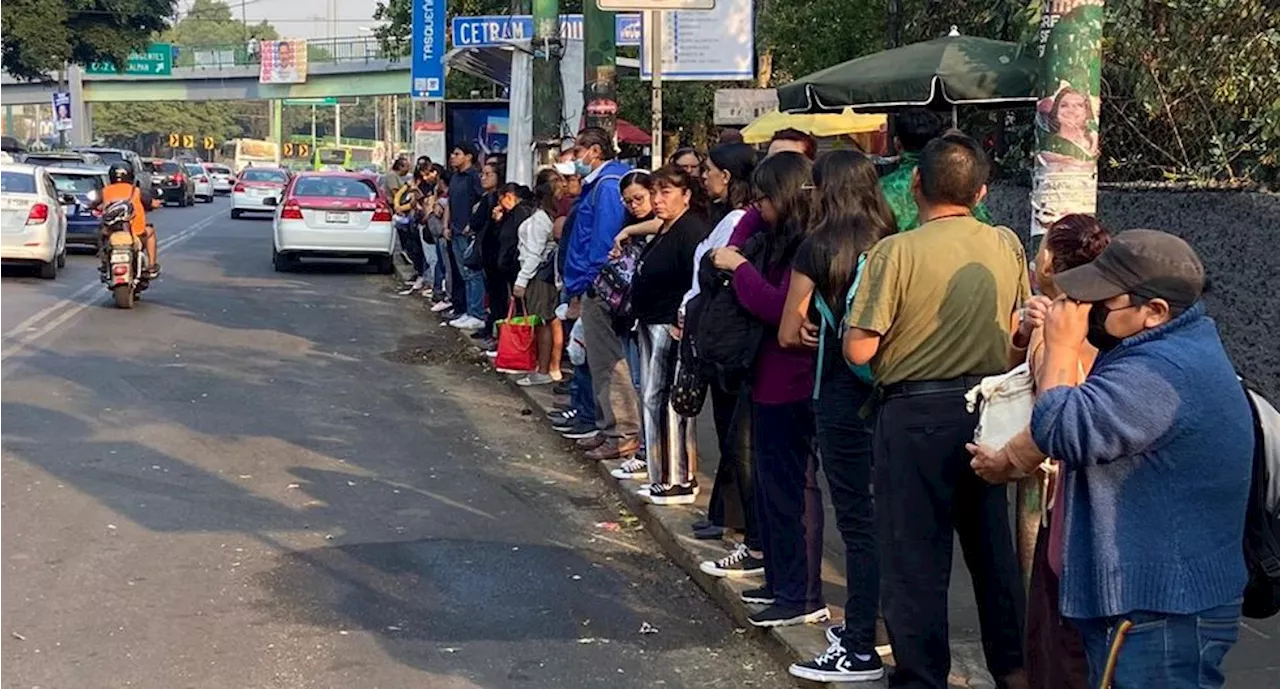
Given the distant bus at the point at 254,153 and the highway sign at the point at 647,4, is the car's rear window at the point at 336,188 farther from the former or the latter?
the distant bus at the point at 254,153

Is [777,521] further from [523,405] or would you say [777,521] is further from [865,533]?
[523,405]

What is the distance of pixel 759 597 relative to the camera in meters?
6.23

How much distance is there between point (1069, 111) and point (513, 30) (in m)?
11.7

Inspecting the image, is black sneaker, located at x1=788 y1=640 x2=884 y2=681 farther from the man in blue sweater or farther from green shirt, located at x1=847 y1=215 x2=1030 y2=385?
the man in blue sweater

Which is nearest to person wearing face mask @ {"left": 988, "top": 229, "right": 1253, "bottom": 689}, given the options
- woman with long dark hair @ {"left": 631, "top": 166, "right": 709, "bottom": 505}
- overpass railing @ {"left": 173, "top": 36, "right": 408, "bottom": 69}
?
woman with long dark hair @ {"left": 631, "top": 166, "right": 709, "bottom": 505}

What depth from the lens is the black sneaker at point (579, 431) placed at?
1009 cm

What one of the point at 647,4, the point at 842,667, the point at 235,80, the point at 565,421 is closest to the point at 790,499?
the point at 842,667

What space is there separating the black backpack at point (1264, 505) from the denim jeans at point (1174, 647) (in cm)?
13

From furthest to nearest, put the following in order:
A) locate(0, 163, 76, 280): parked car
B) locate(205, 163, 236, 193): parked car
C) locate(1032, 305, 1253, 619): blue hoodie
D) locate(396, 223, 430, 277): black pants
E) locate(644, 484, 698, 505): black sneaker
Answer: locate(205, 163, 236, 193): parked car < locate(396, 223, 430, 277): black pants < locate(0, 163, 76, 280): parked car < locate(644, 484, 698, 505): black sneaker < locate(1032, 305, 1253, 619): blue hoodie

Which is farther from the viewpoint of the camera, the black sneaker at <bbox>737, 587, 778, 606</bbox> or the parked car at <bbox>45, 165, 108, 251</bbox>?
the parked car at <bbox>45, 165, 108, 251</bbox>

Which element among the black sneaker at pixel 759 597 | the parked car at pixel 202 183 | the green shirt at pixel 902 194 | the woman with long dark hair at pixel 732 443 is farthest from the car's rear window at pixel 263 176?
the black sneaker at pixel 759 597

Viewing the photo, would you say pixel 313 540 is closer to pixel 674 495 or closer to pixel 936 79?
pixel 674 495

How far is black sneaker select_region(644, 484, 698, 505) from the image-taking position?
800cm

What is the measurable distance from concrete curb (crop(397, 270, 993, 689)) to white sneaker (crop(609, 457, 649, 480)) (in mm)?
41
